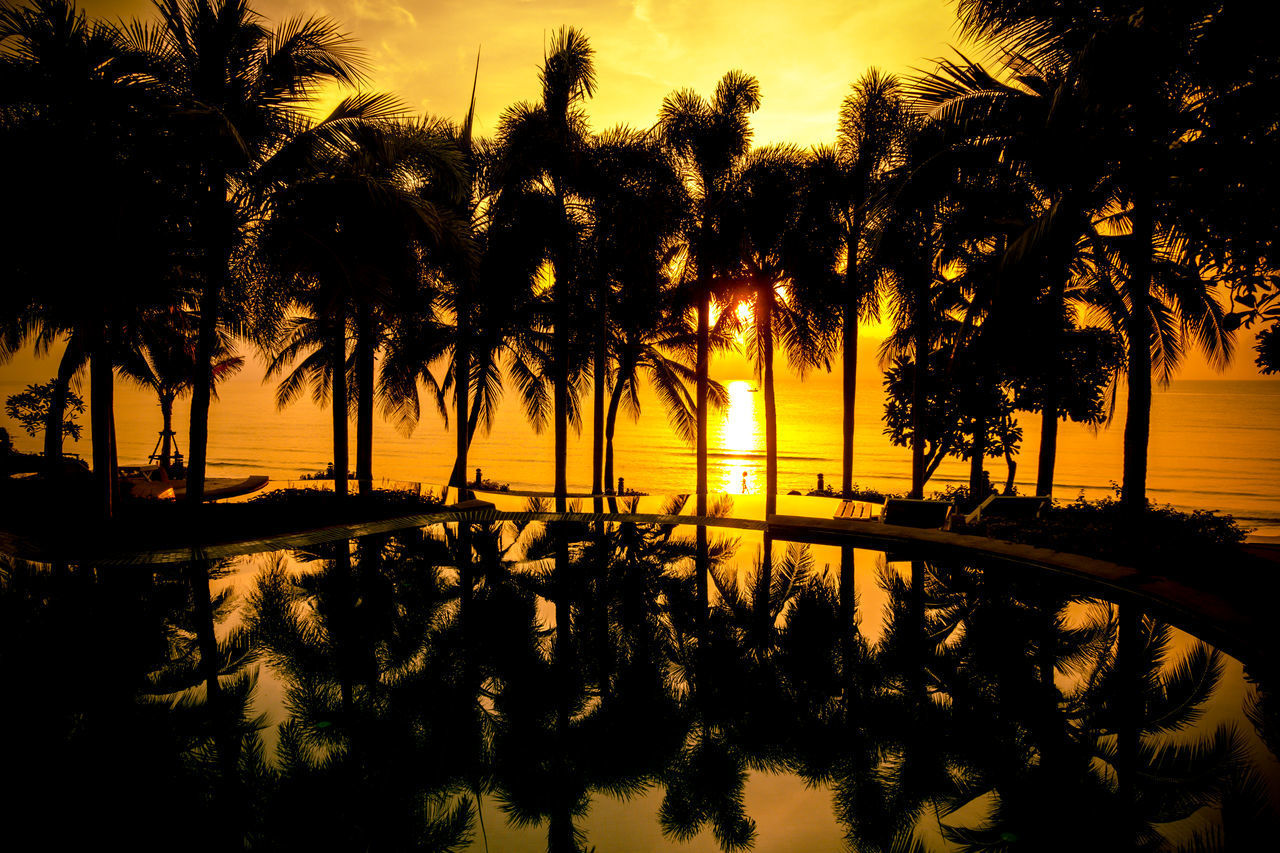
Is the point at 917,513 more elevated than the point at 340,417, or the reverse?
the point at 340,417

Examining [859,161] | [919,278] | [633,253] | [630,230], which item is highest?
[859,161]

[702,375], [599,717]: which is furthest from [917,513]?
[599,717]

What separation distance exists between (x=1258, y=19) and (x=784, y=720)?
872 cm

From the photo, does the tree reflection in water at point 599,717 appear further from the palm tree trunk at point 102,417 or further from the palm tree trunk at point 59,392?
the palm tree trunk at point 59,392

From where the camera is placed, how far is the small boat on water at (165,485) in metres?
20.0

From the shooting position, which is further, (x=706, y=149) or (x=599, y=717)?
(x=706, y=149)

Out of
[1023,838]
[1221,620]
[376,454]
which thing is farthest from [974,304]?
[376,454]

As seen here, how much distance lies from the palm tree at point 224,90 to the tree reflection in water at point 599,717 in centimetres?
589

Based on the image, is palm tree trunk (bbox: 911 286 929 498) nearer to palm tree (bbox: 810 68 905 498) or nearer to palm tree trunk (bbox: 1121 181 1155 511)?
palm tree (bbox: 810 68 905 498)

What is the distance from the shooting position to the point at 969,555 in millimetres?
12406

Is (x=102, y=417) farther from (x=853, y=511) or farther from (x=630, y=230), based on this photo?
(x=853, y=511)

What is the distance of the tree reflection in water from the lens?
446cm

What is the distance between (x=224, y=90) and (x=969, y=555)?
628 inches

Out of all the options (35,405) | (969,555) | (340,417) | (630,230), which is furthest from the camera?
(35,405)
